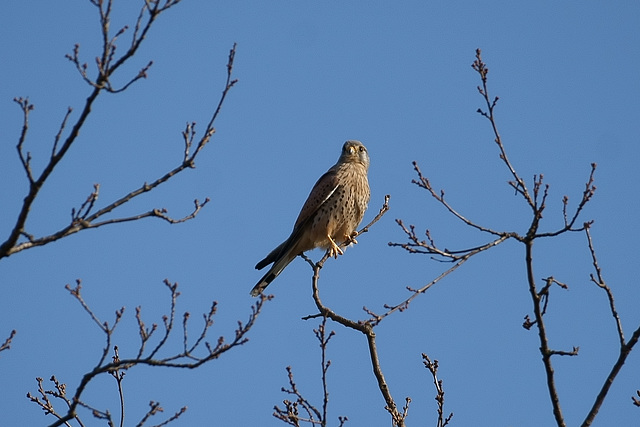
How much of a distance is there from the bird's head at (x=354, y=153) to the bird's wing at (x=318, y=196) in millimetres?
480

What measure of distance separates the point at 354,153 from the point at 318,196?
965 millimetres

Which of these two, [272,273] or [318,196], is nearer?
[272,273]

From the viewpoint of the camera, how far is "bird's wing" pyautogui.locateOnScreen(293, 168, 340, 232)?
302 inches

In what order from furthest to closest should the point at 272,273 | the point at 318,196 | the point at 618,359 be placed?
the point at 318,196, the point at 272,273, the point at 618,359

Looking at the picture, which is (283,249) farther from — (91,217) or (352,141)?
(91,217)

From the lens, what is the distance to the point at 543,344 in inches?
138

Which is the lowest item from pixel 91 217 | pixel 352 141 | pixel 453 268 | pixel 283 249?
pixel 91 217

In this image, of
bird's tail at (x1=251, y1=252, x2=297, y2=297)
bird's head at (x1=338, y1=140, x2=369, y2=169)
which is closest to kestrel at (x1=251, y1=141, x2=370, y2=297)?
bird's tail at (x1=251, y1=252, x2=297, y2=297)

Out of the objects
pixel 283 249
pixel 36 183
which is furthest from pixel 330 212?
pixel 36 183

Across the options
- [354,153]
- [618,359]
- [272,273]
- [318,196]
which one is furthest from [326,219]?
[618,359]

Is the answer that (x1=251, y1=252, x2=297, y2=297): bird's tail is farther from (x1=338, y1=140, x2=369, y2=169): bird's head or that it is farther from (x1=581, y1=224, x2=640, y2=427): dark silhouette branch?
(x1=581, y1=224, x2=640, y2=427): dark silhouette branch

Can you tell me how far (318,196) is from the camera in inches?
305

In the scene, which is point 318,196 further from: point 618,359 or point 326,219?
point 618,359

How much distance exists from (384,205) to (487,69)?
6.13ft
